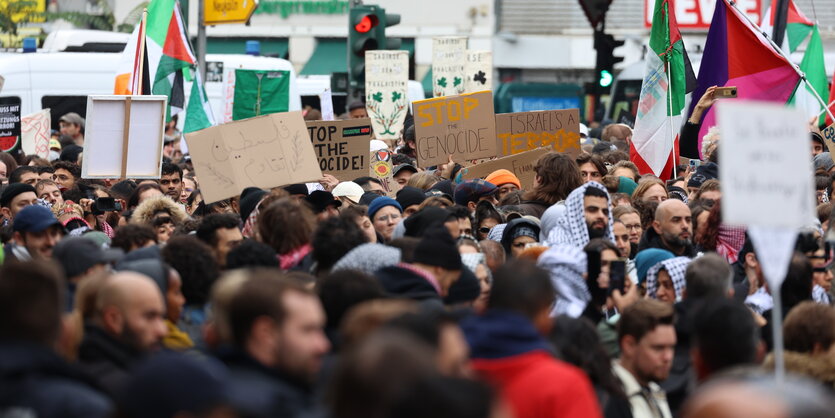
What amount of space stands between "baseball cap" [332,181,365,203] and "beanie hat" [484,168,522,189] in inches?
35.9

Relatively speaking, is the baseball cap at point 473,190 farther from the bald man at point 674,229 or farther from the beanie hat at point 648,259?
the beanie hat at point 648,259

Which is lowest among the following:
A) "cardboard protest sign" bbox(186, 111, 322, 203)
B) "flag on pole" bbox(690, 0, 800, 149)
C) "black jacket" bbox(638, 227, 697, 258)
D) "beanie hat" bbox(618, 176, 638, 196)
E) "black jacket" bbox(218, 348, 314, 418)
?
"black jacket" bbox(638, 227, 697, 258)

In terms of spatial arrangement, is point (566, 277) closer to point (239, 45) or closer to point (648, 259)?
point (648, 259)

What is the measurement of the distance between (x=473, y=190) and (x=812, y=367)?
426 centimetres

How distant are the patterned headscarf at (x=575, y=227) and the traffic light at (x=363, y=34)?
887 cm

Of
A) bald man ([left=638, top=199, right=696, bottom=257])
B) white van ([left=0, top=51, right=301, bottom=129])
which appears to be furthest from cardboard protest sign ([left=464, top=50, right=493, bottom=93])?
bald man ([left=638, top=199, right=696, bottom=257])

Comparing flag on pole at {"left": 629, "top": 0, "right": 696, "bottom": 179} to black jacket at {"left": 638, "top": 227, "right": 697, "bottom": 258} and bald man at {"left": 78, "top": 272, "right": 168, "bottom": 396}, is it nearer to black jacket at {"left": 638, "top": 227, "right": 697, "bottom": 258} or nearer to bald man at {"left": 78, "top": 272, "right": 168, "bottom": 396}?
black jacket at {"left": 638, "top": 227, "right": 697, "bottom": 258}

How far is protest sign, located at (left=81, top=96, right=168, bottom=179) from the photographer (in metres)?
10.2

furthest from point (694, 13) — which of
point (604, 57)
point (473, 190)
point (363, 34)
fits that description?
point (473, 190)

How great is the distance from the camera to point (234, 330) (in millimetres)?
3814

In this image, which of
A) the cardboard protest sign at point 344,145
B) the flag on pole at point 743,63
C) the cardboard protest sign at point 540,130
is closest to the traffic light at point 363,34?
the cardboard protest sign at point 540,130

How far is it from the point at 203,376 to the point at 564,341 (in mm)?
1887

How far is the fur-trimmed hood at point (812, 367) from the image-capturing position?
500 centimetres

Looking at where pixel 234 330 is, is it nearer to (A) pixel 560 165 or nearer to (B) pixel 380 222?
(B) pixel 380 222
